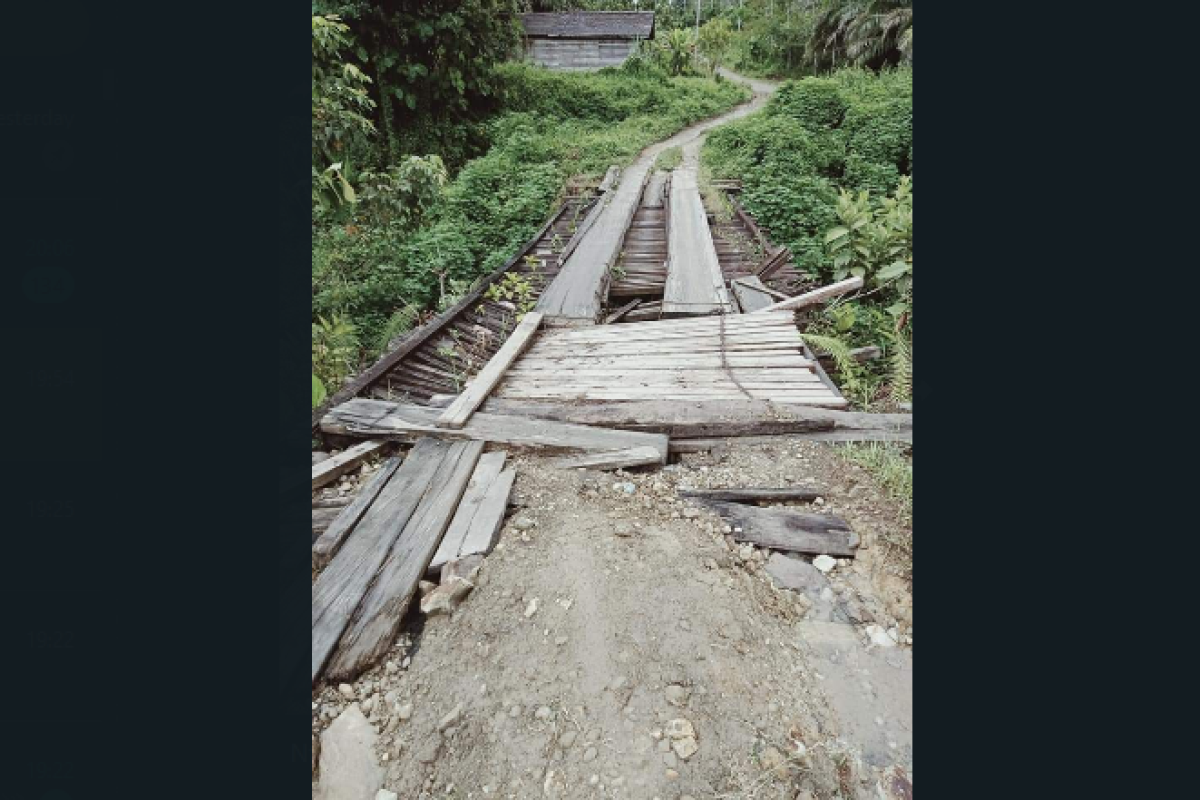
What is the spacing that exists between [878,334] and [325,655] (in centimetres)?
531

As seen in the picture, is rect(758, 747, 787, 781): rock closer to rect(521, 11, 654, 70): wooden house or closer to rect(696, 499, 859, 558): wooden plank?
rect(696, 499, 859, 558): wooden plank

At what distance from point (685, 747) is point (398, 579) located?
4.28ft

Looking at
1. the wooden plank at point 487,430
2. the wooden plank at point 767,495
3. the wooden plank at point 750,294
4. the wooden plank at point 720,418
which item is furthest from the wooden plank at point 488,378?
the wooden plank at point 750,294

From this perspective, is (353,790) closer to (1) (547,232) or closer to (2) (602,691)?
(2) (602,691)

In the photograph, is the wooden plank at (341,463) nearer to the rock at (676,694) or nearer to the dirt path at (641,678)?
the dirt path at (641,678)

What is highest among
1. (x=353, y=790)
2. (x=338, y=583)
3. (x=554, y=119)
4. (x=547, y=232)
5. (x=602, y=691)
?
(x=554, y=119)

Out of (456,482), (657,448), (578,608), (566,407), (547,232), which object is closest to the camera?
(578,608)

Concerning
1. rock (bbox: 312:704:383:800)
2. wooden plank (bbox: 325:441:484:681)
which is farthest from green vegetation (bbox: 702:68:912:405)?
rock (bbox: 312:704:383:800)

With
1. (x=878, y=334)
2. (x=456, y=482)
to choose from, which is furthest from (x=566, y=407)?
(x=878, y=334)

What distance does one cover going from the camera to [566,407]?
4.20m

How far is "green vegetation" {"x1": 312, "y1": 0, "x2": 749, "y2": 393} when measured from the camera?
479 centimetres

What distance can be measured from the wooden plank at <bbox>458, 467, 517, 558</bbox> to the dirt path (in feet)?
0.21

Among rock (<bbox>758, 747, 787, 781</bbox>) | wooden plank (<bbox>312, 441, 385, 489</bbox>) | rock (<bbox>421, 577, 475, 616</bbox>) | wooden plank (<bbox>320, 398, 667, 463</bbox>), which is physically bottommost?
rock (<bbox>758, 747, 787, 781</bbox>)

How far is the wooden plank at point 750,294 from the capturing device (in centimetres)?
650
